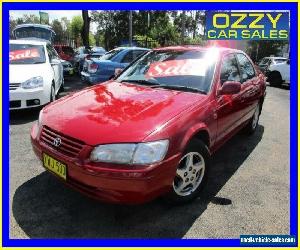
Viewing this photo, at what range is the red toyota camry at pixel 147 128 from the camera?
9.03 ft

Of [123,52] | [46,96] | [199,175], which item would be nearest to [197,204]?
[199,175]

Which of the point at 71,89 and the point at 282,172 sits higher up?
the point at 71,89

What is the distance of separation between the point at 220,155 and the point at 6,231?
3053mm

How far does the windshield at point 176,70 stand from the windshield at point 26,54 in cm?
318

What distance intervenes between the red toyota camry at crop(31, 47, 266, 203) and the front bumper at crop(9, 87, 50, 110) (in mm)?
2277

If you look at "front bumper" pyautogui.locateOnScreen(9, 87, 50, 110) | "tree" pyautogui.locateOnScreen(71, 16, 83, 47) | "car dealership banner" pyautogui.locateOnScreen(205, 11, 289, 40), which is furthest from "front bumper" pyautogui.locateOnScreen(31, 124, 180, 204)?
"tree" pyautogui.locateOnScreen(71, 16, 83, 47)

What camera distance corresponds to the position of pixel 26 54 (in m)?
6.97

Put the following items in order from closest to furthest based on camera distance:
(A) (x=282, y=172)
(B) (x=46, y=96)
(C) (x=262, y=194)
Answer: (C) (x=262, y=194) < (A) (x=282, y=172) < (B) (x=46, y=96)

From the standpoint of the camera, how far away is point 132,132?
2828 mm

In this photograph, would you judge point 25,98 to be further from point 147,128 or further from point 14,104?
point 147,128

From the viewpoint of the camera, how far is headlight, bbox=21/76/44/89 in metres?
6.03

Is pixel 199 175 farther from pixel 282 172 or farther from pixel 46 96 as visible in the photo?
pixel 46 96

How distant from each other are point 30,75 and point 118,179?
13.9 feet

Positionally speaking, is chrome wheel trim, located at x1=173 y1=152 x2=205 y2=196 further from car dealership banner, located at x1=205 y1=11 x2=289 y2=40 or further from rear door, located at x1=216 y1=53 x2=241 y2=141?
car dealership banner, located at x1=205 y1=11 x2=289 y2=40
